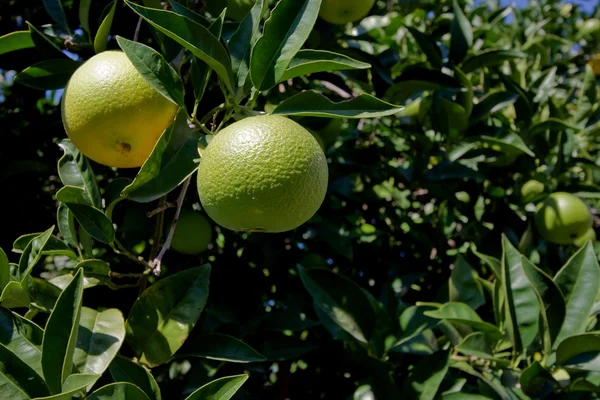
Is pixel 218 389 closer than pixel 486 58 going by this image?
Yes

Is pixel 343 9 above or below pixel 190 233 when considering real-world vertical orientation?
above

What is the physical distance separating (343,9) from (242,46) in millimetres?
694

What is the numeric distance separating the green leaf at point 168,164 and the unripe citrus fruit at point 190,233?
0.59 meters

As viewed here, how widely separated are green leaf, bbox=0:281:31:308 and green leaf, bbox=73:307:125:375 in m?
0.13

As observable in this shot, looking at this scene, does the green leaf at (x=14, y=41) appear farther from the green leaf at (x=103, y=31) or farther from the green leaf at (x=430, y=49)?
the green leaf at (x=430, y=49)

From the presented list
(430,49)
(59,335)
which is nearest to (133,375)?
(59,335)

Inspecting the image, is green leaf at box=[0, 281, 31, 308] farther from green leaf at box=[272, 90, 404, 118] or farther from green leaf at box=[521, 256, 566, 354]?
green leaf at box=[521, 256, 566, 354]

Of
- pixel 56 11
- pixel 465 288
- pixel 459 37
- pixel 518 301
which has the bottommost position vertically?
pixel 465 288

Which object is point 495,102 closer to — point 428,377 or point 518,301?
point 518,301

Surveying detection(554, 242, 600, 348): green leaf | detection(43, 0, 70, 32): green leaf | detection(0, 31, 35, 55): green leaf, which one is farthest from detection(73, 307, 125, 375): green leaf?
detection(554, 242, 600, 348): green leaf

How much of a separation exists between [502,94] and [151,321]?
1547 millimetres

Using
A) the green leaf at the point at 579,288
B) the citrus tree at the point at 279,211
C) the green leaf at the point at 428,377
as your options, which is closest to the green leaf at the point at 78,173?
the citrus tree at the point at 279,211

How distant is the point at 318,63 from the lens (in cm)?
116

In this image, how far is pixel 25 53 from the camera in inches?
75.7
